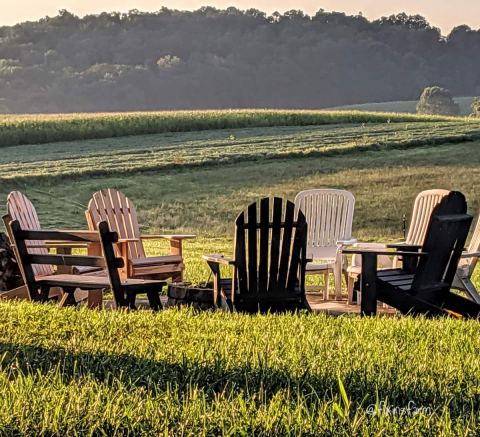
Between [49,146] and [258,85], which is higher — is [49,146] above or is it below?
above

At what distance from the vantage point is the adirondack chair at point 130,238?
31.5 ft

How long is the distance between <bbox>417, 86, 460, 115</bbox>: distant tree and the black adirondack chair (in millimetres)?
80686

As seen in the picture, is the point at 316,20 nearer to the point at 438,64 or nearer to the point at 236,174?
the point at 438,64

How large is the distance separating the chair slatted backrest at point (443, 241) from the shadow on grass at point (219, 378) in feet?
8.47

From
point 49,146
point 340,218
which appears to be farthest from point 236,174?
point 340,218

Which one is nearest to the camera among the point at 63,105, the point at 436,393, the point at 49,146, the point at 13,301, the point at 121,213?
the point at 436,393

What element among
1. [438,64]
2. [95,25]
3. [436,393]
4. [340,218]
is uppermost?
[436,393]

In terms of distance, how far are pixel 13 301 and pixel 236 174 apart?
20677 millimetres

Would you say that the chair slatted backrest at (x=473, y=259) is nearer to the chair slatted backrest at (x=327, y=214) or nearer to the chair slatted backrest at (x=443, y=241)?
the chair slatted backrest at (x=443, y=241)

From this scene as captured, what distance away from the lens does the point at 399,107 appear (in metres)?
91.2

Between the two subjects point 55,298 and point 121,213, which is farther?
point 121,213

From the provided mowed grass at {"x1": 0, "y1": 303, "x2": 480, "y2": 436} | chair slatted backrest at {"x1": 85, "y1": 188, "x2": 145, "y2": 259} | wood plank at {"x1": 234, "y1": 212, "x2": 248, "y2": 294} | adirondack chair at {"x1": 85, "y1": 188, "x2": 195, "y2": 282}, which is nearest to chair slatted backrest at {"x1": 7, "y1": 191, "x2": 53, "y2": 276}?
adirondack chair at {"x1": 85, "y1": 188, "x2": 195, "y2": 282}

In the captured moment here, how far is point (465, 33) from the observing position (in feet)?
352

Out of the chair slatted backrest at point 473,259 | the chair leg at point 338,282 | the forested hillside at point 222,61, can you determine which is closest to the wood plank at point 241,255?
the chair leg at point 338,282
